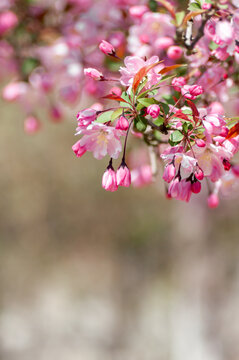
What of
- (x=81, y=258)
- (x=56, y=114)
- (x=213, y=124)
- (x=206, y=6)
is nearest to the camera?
(x=213, y=124)

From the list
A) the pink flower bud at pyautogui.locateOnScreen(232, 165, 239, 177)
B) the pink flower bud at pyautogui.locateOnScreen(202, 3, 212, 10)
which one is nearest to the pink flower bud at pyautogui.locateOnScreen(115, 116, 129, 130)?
the pink flower bud at pyautogui.locateOnScreen(202, 3, 212, 10)

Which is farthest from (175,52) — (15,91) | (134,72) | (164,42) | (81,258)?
(81,258)

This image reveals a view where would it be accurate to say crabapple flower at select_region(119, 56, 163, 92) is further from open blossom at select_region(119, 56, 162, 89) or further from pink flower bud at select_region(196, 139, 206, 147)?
pink flower bud at select_region(196, 139, 206, 147)

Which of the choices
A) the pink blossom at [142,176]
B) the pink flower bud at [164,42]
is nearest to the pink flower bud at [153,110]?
the pink flower bud at [164,42]

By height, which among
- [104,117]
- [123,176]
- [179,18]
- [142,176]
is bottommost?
[142,176]

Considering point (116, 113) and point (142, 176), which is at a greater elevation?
point (116, 113)

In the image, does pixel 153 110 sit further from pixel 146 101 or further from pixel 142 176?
pixel 142 176

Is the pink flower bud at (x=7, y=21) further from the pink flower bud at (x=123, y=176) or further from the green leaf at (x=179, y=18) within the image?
the pink flower bud at (x=123, y=176)
